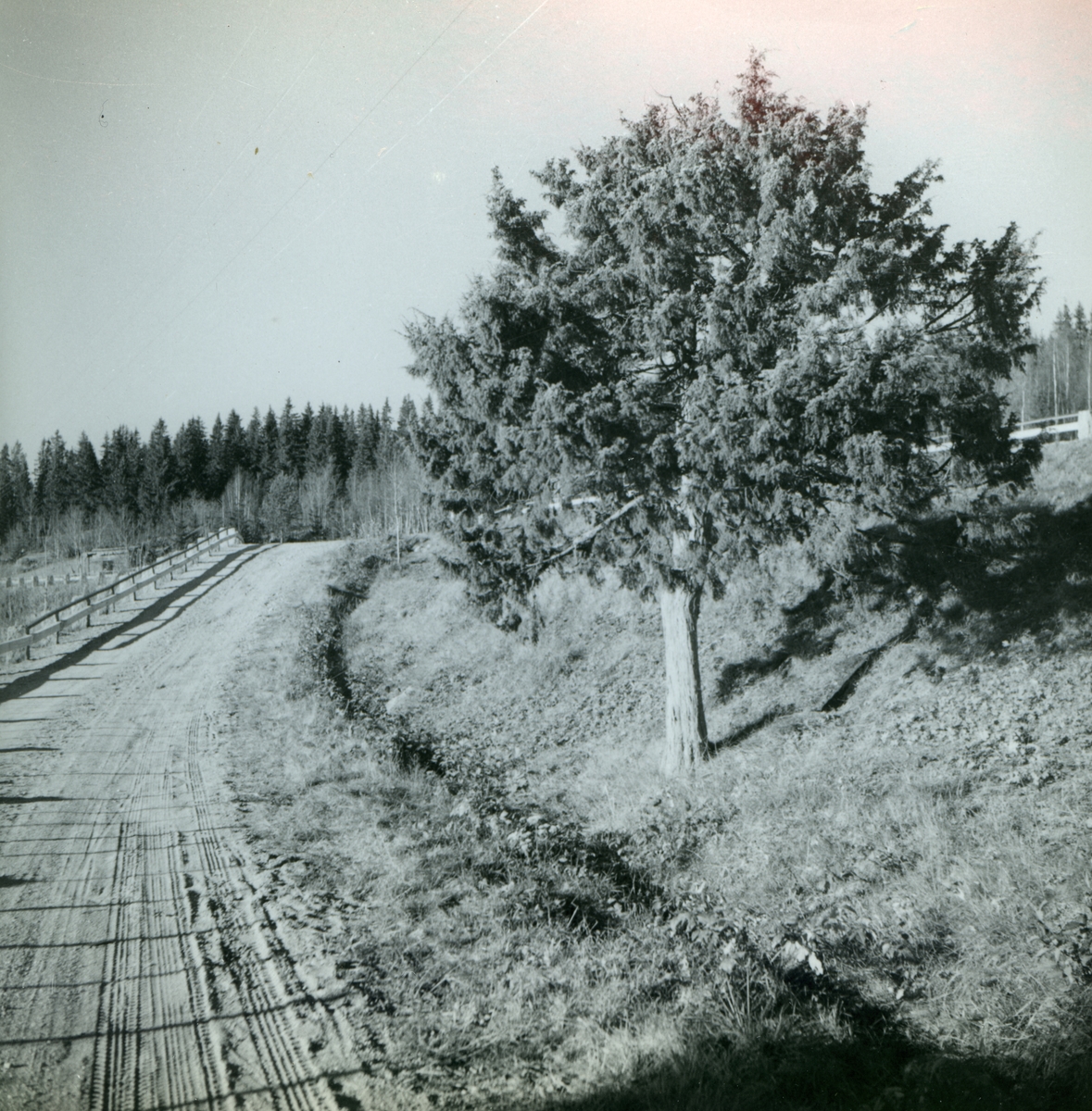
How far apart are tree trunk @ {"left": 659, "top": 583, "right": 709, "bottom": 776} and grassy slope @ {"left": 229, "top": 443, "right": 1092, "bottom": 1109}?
422mm

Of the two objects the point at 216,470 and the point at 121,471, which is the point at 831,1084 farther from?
the point at 216,470

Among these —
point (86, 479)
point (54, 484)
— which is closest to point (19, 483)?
point (54, 484)

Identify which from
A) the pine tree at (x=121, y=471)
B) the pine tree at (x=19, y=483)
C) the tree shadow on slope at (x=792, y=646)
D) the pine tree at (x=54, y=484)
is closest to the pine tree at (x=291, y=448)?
the pine tree at (x=121, y=471)

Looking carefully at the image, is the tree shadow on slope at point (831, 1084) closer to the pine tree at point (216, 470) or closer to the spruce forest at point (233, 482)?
the spruce forest at point (233, 482)

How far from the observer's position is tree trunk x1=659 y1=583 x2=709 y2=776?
10797 millimetres

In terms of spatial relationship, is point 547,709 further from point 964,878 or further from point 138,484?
point 138,484

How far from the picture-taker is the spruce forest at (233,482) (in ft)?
156

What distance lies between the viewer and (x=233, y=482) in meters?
65.1

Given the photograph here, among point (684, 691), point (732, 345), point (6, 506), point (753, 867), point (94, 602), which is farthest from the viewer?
point (94, 602)

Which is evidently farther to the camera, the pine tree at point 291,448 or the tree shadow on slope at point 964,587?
the pine tree at point 291,448

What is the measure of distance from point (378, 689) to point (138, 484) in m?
51.6

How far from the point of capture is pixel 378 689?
17.1 m

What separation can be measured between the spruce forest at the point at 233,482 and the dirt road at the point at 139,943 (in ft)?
98.2

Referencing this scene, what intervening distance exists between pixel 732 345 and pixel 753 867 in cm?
609
